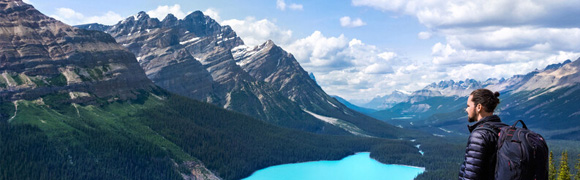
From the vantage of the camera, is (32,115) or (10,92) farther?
(10,92)

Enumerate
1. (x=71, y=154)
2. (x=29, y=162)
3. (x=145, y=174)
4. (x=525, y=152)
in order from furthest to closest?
(x=145, y=174), (x=71, y=154), (x=29, y=162), (x=525, y=152)

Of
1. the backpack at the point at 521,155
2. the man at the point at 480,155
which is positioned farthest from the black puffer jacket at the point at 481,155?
the backpack at the point at 521,155

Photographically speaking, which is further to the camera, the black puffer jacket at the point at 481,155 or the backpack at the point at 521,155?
the black puffer jacket at the point at 481,155

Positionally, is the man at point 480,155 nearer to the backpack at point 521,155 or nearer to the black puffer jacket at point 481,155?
the black puffer jacket at point 481,155

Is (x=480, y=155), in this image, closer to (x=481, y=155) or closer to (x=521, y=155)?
(x=481, y=155)

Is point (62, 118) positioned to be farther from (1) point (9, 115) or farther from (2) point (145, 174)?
(2) point (145, 174)

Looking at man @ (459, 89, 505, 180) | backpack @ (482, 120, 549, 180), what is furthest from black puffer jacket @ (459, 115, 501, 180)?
backpack @ (482, 120, 549, 180)

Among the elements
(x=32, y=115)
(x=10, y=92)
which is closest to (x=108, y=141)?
(x=32, y=115)
